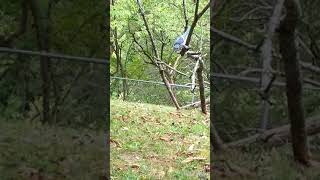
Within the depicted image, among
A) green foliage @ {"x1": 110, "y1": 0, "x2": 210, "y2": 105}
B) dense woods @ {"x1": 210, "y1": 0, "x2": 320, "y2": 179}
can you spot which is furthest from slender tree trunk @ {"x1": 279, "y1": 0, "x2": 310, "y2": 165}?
green foliage @ {"x1": 110, "y1": 0, "x2": 210, "y2": 105}

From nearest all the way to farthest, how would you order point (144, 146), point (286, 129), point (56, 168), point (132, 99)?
1. point (286, 129)
2. point (56, 168)
3. point (144, 146)
4. point (132, 99)

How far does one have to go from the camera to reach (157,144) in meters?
3.52

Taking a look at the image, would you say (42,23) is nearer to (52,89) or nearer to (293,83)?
(52,89)

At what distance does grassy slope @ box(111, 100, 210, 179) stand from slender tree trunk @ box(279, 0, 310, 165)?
1168mm

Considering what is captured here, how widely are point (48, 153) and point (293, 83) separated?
3.26ft

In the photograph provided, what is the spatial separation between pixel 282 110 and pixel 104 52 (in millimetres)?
752

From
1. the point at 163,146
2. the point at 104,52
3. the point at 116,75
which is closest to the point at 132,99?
the point at 116,75

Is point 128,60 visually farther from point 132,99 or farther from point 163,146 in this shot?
point 163,146

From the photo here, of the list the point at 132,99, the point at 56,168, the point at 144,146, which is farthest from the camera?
the point at 132,99

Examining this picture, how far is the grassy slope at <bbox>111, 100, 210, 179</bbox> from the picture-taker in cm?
288

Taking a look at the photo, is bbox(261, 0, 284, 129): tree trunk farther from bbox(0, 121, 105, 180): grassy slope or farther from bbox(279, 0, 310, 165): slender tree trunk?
bbox(0, 121, 105, 180): grassy slope

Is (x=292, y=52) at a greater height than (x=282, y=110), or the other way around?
(x=292, y=52)

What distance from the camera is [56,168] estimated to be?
1739 millimetres

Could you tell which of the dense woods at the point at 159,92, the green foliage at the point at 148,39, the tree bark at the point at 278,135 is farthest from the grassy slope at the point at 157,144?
the green foliage at the point at 148,39
